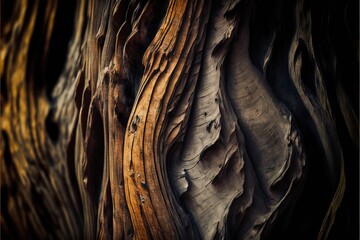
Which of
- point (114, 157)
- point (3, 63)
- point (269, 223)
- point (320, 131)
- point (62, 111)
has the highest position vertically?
point (3, 63)

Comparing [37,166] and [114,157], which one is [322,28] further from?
[37,166]

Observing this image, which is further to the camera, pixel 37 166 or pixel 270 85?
pixel 37 166

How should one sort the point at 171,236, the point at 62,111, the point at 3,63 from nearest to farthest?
the point at 171,236, the point at 62,111, the point at 3,63

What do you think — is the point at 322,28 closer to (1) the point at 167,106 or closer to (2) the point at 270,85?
(2) the point at 270,85

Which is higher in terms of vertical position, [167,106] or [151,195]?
[167,106]

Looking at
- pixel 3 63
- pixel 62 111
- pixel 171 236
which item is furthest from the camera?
pixel 3 63

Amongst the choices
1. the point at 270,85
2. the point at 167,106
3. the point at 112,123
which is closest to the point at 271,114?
the point at 270,85
